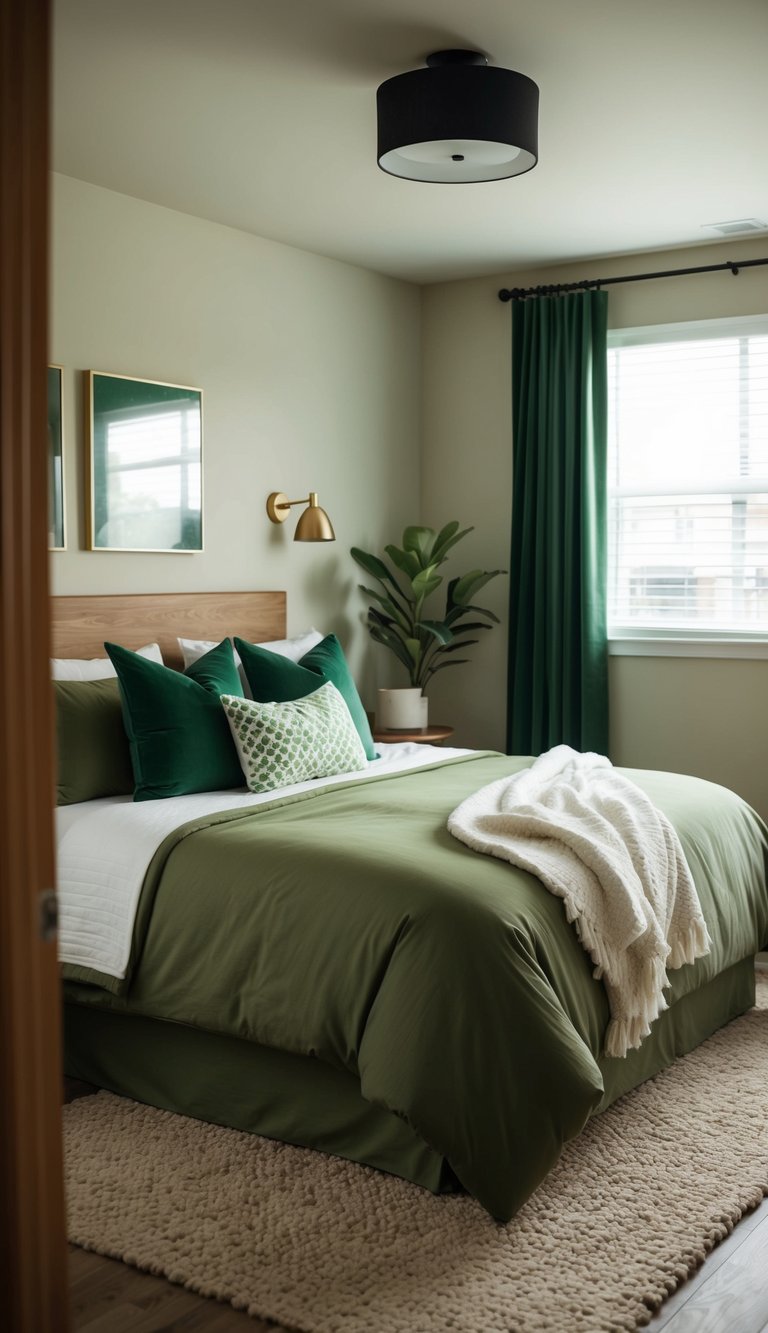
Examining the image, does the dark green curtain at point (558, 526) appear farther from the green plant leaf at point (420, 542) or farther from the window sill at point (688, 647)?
the green plant leaf at point (420, 542)

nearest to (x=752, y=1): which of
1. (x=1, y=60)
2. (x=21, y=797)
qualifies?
(x=1, y=60)

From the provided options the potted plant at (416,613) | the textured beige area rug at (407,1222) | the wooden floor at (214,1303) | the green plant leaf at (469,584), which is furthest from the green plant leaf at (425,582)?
the wooden floor at (214,1303)

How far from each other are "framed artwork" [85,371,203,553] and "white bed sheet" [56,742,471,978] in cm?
123

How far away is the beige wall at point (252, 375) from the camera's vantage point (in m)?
4.23

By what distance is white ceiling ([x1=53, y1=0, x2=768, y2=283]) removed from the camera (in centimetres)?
298

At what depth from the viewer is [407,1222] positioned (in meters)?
2.59

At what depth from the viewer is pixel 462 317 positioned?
579 centimetres

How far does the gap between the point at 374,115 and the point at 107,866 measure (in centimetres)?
224

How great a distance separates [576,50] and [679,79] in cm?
36

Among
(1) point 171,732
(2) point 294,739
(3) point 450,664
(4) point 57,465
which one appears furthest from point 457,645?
(1) point 171,732

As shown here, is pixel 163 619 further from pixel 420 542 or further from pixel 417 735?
pixel 420 542

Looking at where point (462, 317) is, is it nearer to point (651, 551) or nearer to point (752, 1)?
point (651, 551)

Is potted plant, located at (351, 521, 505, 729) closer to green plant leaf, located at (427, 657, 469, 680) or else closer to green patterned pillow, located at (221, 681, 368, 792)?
green plant leaf, located at (427, 657, 469, 680)

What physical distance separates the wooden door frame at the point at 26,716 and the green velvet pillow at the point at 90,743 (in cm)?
229
